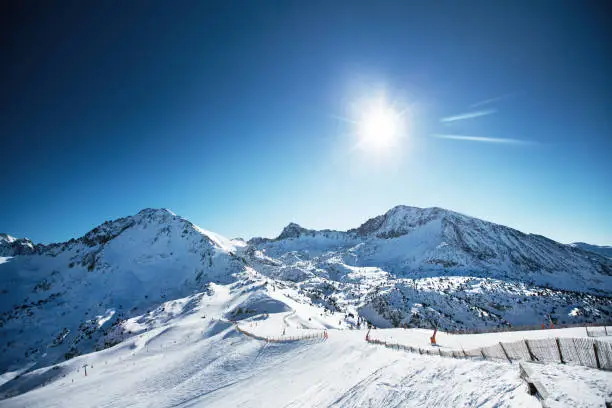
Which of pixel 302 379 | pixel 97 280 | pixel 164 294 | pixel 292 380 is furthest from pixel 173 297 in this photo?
pixel 302 379

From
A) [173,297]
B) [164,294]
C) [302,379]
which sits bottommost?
[302,379]

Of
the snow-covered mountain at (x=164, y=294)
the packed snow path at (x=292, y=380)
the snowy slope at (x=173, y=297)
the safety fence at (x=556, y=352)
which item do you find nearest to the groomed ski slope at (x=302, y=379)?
the packed snow path at (x=292, y=380)

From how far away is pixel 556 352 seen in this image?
9.63 meters

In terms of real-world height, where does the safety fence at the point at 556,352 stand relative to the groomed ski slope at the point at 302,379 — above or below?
above

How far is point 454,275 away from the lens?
615 feet

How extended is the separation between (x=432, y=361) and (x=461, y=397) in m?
5.57

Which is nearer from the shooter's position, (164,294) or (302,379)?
(302,379)

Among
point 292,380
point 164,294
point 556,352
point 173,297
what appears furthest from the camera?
point 164,294

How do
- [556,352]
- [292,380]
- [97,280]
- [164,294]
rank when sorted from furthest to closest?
[97,280]
[164,294]
[292,380]
[556,352]

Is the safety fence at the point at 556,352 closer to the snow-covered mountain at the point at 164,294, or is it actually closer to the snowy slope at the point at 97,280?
the snow-covered mountain at the point at 164,294

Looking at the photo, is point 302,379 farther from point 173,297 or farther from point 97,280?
point 97,280

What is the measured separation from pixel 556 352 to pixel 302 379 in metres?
15.5

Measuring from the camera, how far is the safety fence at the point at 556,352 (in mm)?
8227

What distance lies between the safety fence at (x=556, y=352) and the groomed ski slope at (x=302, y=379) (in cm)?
49
